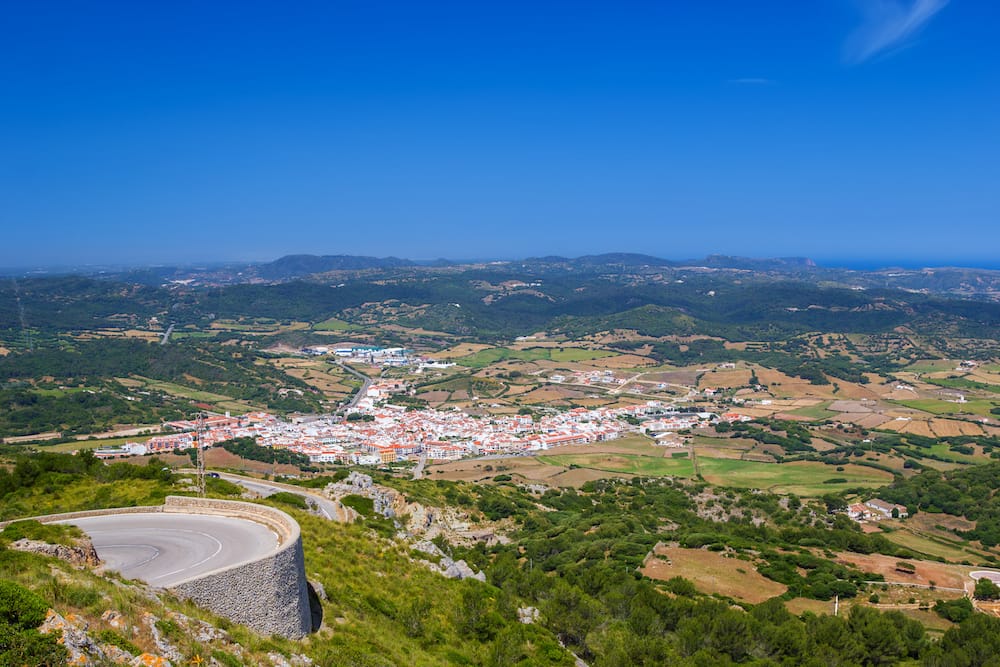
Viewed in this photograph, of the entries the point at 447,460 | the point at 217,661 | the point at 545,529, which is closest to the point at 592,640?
the point at 217,661

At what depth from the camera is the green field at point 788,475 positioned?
5806cm

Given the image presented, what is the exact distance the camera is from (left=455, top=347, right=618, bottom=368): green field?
13600 cm

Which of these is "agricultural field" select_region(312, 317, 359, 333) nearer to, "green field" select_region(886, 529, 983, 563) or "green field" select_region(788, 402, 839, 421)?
"green field" select_region(788, 402, 839, 421)

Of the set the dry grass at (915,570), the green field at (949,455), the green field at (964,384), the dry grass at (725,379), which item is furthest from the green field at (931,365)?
the dry grass at (915,570)

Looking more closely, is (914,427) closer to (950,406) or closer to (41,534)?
(950,406)

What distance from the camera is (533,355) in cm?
14150

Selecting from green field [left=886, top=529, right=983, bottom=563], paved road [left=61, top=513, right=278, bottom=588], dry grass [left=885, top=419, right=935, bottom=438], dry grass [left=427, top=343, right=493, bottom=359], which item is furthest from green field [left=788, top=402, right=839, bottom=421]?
paved road [left=61, top=513, right=278, bottom=588]

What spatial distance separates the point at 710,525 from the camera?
141 feet

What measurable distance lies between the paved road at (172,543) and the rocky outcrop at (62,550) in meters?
0.55

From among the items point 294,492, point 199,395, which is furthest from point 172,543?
point 199,395

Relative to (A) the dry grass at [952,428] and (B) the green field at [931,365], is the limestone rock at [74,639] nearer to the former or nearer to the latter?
(A) the dry grass at [952,428]

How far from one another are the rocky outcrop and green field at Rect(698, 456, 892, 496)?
53834mm

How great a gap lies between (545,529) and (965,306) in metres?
176

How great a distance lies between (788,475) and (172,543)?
2335 inches
